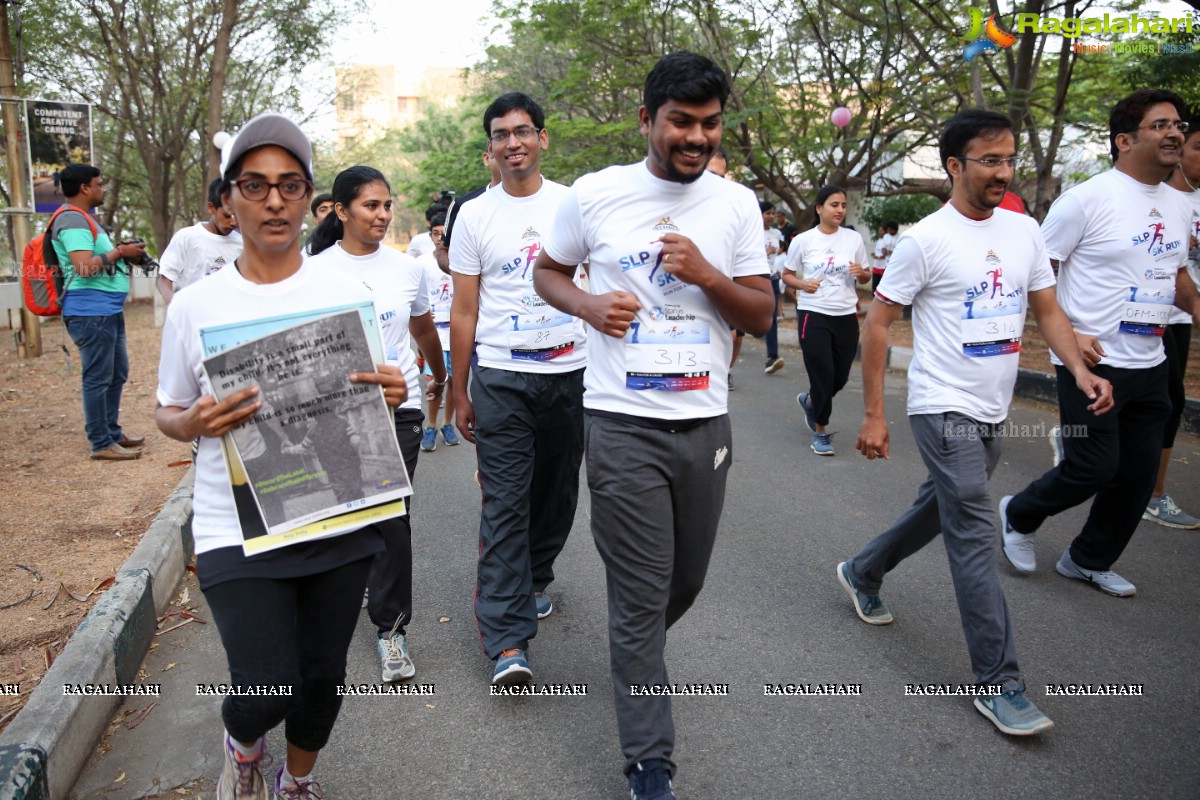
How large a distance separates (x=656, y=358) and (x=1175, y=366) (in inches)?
136

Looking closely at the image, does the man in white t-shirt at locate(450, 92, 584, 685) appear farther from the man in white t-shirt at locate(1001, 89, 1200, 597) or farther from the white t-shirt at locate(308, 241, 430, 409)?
the man in white t-shirt at locate(1001, 89, 1200, 597)

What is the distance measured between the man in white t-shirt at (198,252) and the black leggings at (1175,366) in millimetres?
5251

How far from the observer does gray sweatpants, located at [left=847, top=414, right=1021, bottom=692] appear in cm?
328

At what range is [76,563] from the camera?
4.73 meters

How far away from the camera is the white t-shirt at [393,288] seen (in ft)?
13.0

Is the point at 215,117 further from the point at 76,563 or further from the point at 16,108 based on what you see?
the point at 76,563

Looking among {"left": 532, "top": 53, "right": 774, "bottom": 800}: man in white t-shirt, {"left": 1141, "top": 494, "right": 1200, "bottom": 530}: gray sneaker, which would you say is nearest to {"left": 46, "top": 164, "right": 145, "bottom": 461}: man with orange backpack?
{"left": 532, "top": 53, "right": 774, "bottom": 800}: man in white t-shirt

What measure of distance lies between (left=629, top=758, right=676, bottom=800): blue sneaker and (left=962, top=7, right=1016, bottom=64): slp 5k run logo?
10206 mm

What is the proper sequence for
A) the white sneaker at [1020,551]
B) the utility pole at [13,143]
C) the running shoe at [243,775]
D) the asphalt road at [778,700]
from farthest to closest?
the utility pole at [13,143] < the white sneaker at [1020,551] < the asphalt road at [778,700] < the running shoe at [243,775]

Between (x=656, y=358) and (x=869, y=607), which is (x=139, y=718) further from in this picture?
(x=869, y=607)

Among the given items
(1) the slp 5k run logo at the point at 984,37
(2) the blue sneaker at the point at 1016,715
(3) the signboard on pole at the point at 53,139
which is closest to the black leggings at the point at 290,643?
(2) the blue sneaker at the point at 1016,715

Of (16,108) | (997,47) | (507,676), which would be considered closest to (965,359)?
(507,676)

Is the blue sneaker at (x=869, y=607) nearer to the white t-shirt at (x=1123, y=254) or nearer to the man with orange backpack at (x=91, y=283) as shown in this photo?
the white t-shirt at (x=1123, y=254)

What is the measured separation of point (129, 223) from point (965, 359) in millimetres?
32771
